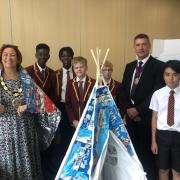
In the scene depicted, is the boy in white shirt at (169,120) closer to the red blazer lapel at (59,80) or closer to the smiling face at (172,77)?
the smiling face at (172,77)

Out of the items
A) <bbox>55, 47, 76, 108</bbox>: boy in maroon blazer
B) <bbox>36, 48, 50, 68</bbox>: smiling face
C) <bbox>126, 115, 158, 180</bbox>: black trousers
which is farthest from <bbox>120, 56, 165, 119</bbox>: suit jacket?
<bbox>36, 48, 50, 68</bbox>: smiling face

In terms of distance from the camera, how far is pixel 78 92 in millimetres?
2992

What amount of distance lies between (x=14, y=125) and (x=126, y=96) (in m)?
1.30

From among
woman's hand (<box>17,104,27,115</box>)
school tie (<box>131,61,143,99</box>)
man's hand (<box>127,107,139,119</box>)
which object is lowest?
man's hand (<box>127,107,139,119</box>)

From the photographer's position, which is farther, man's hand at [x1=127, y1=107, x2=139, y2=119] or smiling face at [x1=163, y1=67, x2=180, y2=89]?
man's hand at [x1=127, y1=107, x2=139, y2=119]

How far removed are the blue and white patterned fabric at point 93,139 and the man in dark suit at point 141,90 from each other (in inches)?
28.4

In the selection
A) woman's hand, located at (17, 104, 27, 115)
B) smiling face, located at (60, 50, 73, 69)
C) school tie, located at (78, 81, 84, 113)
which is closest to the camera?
woman's hand, located at (17, 104, 27, 115)

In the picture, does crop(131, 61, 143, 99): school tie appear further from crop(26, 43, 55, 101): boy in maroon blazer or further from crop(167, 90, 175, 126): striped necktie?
crop(26, 43, 55, 101): boy in maroon blazer

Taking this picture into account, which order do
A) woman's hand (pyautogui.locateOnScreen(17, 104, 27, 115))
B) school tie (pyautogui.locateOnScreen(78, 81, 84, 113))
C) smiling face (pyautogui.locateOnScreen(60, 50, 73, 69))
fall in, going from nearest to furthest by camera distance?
woman's hand (pyautogui.locateOnScreen(17, 104, 27, 115))
school tie (pyautogui.locateOnScreen(78, 81, 84, 113))
smiling face (pyautogui.locateOnScreen(60, 50, 73, 69))

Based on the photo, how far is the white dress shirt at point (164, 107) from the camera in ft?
8.23

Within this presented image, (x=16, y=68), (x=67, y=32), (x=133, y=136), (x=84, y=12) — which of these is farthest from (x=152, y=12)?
(x=16, y=68)

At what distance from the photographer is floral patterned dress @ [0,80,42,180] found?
8.13 feet

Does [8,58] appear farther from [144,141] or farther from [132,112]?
[144,141]

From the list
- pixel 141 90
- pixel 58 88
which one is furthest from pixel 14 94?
pixel 141 90
